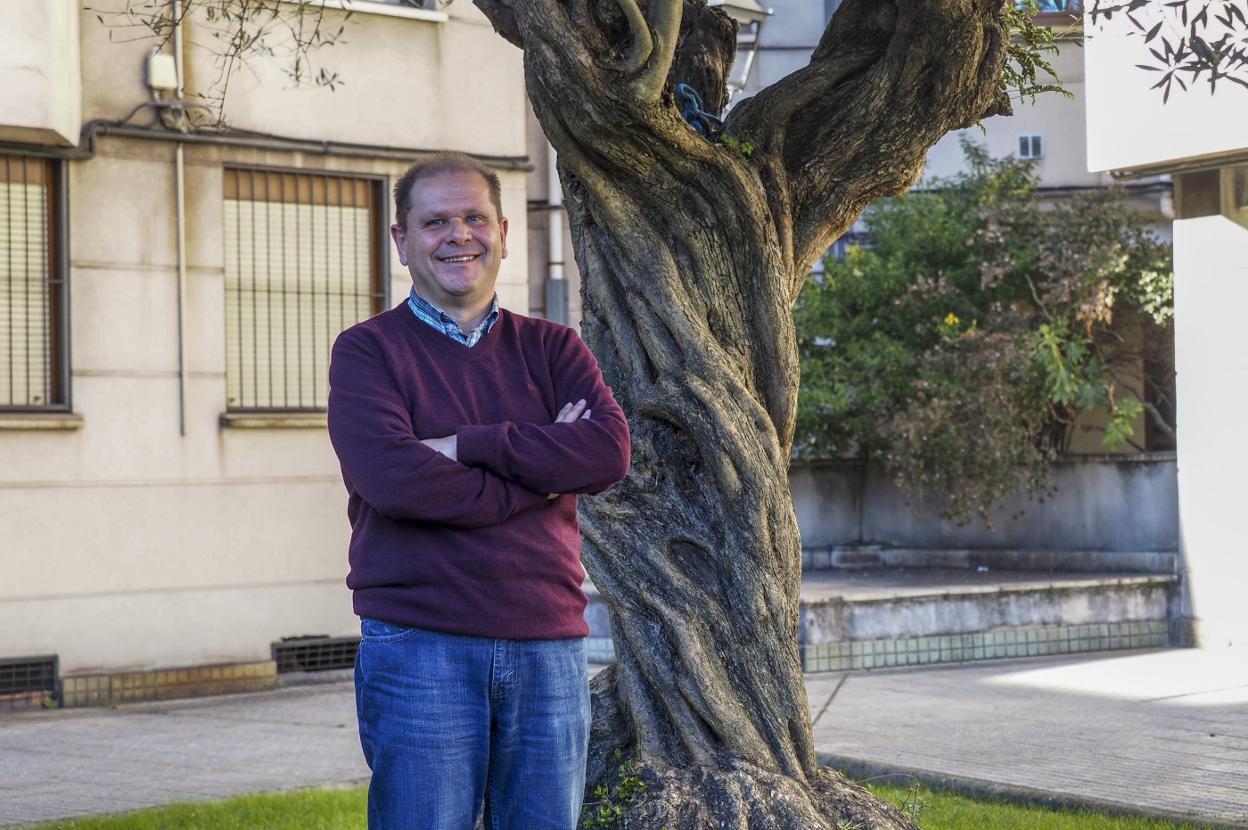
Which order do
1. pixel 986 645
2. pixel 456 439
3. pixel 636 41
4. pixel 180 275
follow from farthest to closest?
1. pixel 986 645
2. pixel 180 275
3. pixel 636 41
4. pixel 456 439

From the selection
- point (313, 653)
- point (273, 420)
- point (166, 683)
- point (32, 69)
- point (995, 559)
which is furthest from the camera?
point (995, 559)

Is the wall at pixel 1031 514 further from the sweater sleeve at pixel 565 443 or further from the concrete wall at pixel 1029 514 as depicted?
the sweater sleeve at pixel 565 443

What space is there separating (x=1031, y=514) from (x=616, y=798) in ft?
36.3

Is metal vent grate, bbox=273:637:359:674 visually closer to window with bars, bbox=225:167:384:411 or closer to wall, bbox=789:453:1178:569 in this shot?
window with bars, bbox=225:167:384:411

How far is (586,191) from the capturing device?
5984mm

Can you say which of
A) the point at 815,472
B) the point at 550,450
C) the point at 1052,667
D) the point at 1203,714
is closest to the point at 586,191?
the point at 550,450

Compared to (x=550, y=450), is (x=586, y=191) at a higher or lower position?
higher

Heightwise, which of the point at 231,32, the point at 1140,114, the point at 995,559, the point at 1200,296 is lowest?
the point at 995,559

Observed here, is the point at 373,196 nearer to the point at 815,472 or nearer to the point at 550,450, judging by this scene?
the point at 815,472

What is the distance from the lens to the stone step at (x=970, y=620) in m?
12.5

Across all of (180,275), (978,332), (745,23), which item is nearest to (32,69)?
(180,275)

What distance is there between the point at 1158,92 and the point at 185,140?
24.0 feet

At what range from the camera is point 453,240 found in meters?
3.94

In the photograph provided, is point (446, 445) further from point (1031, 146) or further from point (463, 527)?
point (1031, 146)
